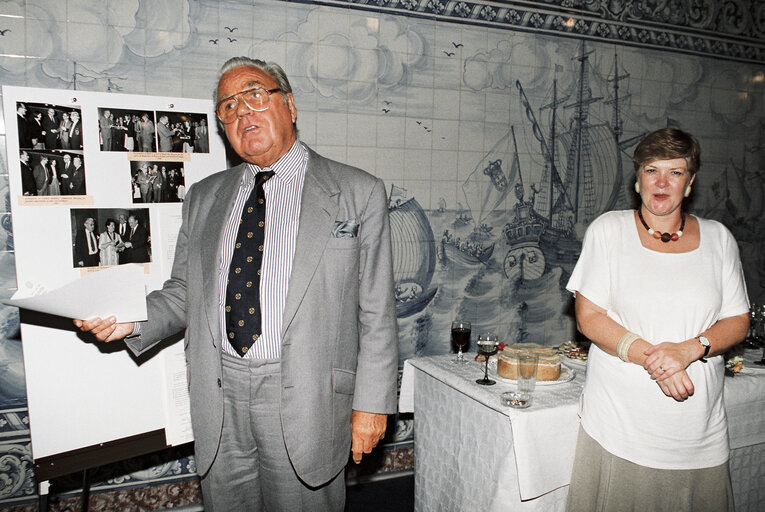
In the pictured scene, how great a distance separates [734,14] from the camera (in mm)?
3723

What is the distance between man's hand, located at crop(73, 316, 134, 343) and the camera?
Result: 1.68 m

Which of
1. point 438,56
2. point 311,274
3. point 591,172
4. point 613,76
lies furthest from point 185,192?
point 613,76

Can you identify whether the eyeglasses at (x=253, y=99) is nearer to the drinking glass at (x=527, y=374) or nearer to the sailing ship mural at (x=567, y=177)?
the drinking glass at (x=527, y=374)

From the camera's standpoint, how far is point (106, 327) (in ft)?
5.65

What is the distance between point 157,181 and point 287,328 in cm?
93

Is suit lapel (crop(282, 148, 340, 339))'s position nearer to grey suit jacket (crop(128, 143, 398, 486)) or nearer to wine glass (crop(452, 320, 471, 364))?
grey suit jacket (crop(128, 143, 398, 486))

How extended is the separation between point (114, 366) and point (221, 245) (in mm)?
744

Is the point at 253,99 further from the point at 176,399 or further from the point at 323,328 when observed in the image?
the point at 176,399

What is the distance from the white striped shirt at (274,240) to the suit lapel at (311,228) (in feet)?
0.14

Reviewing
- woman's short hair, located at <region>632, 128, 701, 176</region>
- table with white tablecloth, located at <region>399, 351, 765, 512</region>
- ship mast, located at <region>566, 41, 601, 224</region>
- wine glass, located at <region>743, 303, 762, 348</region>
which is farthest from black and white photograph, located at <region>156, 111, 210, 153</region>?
wine glass, located at <region>743, 303, 762, 348</region>

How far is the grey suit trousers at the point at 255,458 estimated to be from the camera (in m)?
1.62

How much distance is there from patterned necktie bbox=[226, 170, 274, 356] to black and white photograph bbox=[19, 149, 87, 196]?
27.0 inches

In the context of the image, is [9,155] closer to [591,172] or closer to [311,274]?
[311,274]

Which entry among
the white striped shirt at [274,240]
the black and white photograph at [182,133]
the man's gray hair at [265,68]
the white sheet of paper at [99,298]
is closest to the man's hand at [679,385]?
the white striped shirt at [274,240]
